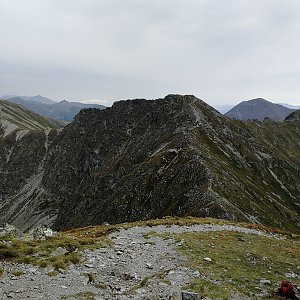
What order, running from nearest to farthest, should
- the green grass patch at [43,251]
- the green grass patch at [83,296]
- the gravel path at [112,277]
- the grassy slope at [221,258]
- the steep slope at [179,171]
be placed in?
1. the green grass patch at [83,296]
2. the gravel path at [112,277]
3. the grassy slope at [221,258]
4. the green grass patch at [43,251]
5. the steep slope at [179,171]

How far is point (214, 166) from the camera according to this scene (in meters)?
100

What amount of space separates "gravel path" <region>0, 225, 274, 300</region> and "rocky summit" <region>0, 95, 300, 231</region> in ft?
171

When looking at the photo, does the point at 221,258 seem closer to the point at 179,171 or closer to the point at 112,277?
the point at 112,277

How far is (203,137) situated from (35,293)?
10901 centimetres

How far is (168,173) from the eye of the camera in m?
106

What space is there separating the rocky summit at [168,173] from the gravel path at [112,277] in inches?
2050

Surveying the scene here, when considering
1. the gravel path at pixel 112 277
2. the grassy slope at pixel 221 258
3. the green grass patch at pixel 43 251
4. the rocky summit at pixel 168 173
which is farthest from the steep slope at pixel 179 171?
the green grass patch at pixel 43 251

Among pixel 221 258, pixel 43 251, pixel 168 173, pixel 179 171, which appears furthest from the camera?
pixel 168 173

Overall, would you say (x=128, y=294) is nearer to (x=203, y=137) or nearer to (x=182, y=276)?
(x=182, y=276)

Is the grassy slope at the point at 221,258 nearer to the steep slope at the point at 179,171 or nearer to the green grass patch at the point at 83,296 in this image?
the green grass patch at the point at 83,296

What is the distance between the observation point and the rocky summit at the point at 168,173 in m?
92.0

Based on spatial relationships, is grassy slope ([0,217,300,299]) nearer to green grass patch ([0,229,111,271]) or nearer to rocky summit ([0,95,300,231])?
green grass patch ([0,229,111,271])

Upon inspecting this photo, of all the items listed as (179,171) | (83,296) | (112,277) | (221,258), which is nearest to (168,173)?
(179,171)

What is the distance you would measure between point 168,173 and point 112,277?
85.3 meters
